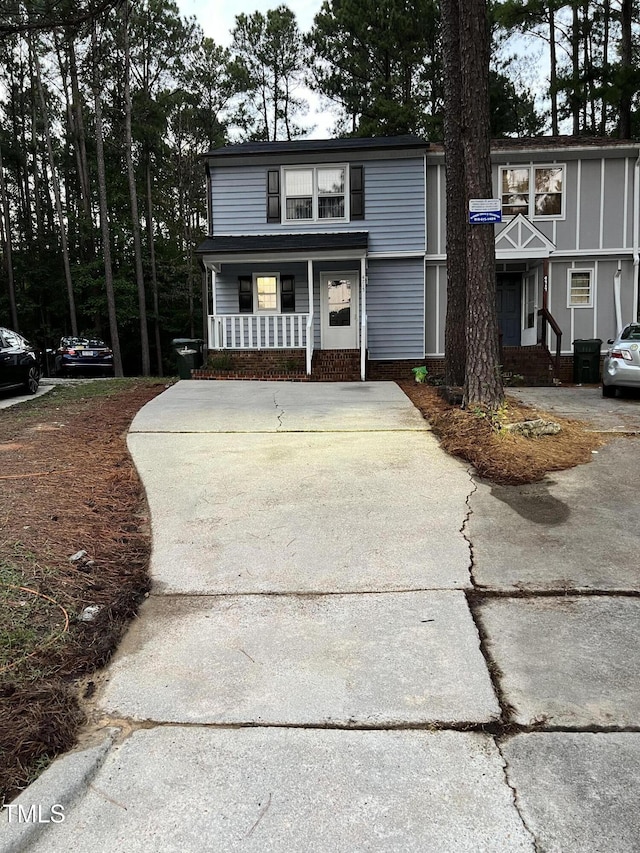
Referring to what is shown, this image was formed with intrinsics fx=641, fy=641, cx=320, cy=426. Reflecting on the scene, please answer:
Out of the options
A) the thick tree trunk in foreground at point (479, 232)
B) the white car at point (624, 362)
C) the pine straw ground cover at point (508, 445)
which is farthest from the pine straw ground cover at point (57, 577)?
the white car at point (624, 362)

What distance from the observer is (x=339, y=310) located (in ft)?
59.3

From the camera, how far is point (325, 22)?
28469 mm

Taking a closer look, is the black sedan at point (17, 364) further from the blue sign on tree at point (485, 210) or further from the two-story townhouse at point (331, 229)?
the blue sign on tree at point (485, 210)

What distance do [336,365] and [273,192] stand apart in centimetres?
531

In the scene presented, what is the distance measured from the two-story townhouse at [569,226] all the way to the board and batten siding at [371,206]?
63cm

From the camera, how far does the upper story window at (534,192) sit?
695 inches

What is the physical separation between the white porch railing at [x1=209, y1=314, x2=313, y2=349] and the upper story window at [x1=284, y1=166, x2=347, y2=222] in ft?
11.0

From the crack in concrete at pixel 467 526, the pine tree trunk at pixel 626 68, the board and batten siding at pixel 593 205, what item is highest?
the pine tree trunk at pixel 626 68

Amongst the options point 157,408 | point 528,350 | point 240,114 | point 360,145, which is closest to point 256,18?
point 240,114

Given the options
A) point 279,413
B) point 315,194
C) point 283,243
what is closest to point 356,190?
point 315,194

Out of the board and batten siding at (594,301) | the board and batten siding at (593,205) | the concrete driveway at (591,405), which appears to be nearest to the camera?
the concrete driveway at (591,405)

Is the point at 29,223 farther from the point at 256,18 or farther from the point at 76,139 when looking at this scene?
the point at 256,18

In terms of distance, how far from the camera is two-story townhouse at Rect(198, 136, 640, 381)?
56.7ft

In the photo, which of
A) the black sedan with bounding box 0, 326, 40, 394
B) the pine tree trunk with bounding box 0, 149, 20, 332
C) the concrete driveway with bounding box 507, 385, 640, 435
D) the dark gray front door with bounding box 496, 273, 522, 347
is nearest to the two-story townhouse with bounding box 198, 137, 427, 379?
the dark gray front door with bounding box 496, 273, 522, 347
